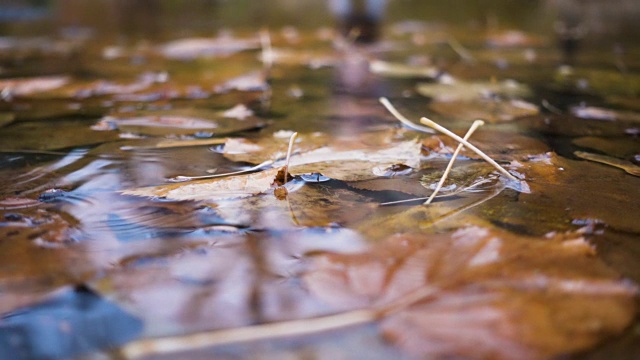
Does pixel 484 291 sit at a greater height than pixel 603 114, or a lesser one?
greater

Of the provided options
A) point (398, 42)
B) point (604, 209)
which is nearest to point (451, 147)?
point (604, 209)

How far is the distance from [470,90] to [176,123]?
0.89m

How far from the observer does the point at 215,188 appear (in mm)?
776

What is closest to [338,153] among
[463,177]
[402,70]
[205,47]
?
[463,177]

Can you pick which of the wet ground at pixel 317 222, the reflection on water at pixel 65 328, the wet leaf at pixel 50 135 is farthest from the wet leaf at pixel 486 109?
the reflection on water at pixel 65 328

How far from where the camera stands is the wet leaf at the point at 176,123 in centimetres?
114

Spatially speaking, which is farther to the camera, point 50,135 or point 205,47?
point 205,47

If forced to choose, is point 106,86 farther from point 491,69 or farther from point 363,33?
point 363,33

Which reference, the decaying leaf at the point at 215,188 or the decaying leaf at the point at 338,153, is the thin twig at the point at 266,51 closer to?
the decaying leaf at the point at 338,153

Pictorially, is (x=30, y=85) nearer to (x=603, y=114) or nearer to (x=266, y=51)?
(x=266, y=51)

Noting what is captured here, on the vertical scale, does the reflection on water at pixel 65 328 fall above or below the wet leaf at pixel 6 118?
below

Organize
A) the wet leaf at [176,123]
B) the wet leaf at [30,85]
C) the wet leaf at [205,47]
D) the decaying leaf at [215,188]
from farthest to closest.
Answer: the wet leaf at [205,47] → the wet leaf at [30,85] → the wet leaf at [176,123] → the decaying leaf at [215,188]

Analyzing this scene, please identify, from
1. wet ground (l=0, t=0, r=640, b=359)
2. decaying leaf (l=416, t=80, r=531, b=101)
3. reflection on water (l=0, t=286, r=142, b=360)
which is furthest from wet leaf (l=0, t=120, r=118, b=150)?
decaying leaf (l=416, t=80, r=531, b=101)

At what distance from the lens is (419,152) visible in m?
0.95
